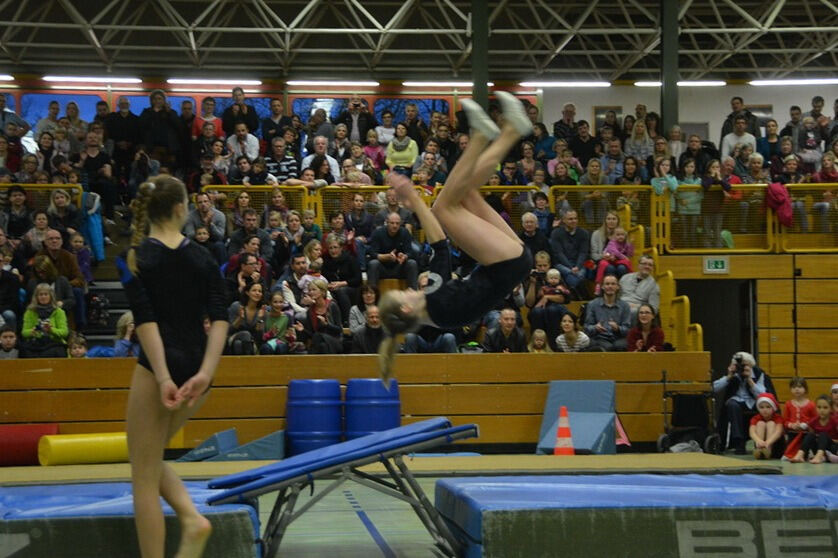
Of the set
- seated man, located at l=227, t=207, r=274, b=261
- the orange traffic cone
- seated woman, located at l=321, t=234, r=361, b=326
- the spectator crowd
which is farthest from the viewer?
seated man, located at l=227, t=207, r=274, b=261

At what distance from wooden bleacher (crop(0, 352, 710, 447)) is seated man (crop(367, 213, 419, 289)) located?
1273mm

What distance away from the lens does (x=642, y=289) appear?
42.5ft

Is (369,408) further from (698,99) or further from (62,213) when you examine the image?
(698,99)

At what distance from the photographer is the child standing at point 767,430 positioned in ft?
36.7

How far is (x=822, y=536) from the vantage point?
16.1 feet

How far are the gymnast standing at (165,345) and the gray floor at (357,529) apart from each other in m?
1.57

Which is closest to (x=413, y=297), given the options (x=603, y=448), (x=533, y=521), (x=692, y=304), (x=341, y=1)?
(x=533, y=521)

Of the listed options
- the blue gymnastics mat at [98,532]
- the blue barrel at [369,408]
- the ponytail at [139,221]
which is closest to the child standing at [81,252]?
the blue barrel at [369,408]

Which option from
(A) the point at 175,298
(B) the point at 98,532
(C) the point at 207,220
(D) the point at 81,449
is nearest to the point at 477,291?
(A) the point at 175,298

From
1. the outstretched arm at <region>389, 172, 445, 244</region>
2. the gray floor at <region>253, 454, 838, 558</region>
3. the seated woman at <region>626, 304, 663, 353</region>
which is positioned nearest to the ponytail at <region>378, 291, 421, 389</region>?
the outstretched arm at <region>389, 172, 445, 244</region>

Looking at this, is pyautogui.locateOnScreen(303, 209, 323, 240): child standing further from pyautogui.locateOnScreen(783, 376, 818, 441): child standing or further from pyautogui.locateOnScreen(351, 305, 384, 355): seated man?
pyautogui.locateOnScreen(783, 376, 818, 441): child standing

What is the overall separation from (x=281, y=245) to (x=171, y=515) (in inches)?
338

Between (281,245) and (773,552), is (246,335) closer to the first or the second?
(281,245)

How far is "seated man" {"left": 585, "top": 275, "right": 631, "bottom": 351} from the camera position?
41.0 feet
